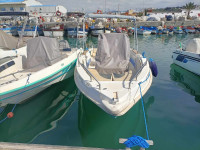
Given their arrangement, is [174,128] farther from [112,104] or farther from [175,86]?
[175,86]

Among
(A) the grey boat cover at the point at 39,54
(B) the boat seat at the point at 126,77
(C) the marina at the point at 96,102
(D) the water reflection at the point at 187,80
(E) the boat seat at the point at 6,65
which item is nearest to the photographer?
(C) the marina at the point at 96,102

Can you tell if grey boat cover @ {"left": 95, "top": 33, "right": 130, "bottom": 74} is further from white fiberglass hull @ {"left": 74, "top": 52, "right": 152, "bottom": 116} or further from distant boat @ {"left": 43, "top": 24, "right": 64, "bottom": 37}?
distant boat @ {"left": 43, "top": 24, "right": 64, "bottom": 37}

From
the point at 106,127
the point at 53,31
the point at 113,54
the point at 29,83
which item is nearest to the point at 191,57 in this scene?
the point at 113,54

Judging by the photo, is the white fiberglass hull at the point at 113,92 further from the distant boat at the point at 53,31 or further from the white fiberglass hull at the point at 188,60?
the distant boat at the point at 53,31

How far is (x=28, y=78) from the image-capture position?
6.02m

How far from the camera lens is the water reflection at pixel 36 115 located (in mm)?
5348

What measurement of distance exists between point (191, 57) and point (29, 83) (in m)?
9.48

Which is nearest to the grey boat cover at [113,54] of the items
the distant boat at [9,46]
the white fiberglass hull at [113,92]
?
the white fiberglass hull at [113,92]

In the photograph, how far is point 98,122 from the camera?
5738 mm

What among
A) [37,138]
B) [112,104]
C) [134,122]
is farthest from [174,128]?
[37,138]

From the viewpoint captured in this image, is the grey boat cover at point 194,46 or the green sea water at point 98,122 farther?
the grey boat cover at point 194,46

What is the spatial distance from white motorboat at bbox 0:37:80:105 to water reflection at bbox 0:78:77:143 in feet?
1.71

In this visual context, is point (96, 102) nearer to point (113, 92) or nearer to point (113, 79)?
point (113, 92)

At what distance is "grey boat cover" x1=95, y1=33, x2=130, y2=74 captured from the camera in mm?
6516
